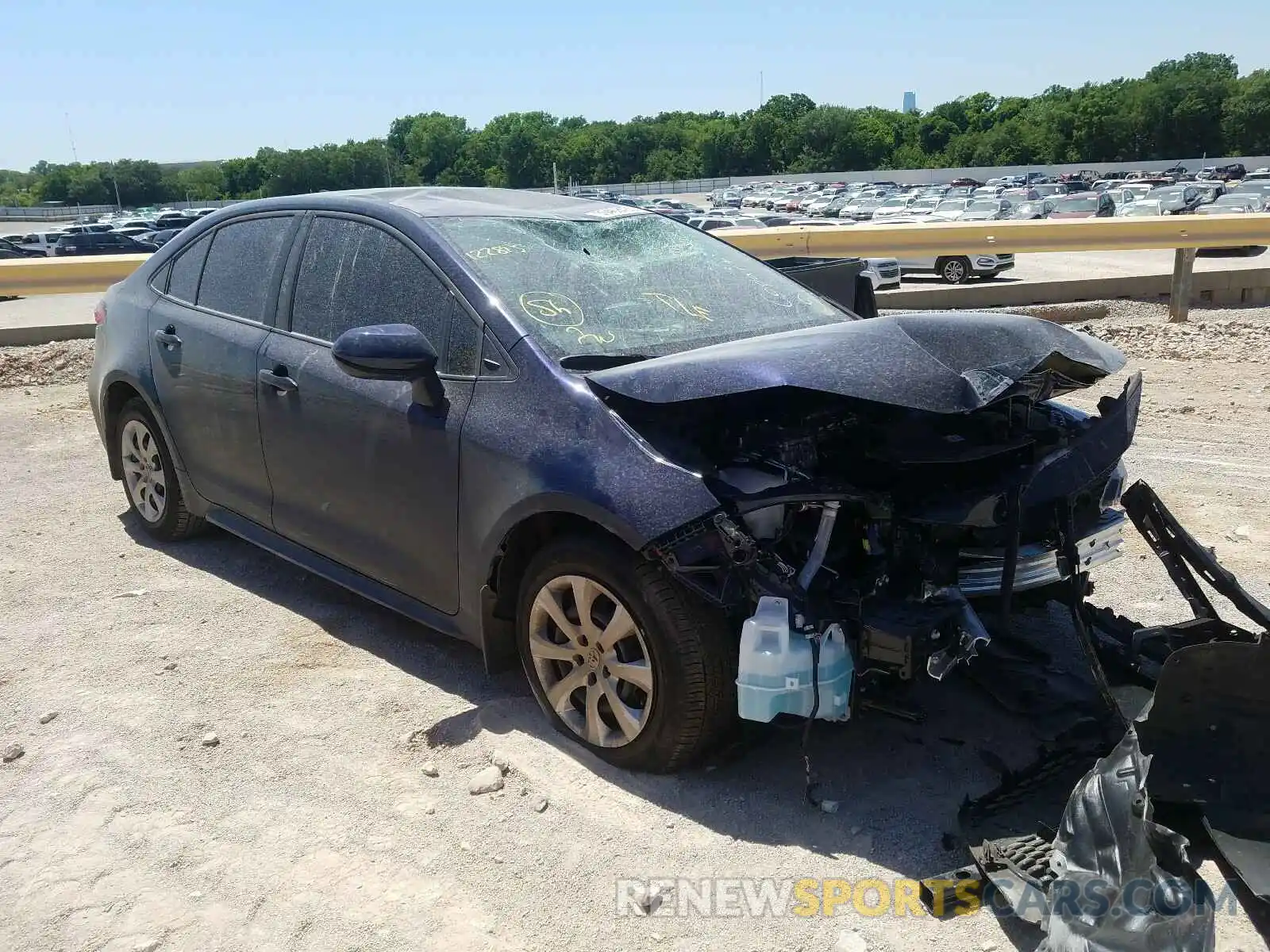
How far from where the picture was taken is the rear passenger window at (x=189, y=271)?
494 cm

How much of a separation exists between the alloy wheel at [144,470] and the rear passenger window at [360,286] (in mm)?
1461

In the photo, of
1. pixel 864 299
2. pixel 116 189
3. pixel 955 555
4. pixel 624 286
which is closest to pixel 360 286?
pixel 624 286

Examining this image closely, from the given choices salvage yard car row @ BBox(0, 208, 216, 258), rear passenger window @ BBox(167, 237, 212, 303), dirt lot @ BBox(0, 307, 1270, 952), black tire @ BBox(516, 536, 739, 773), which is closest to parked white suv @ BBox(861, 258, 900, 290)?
dirt lot @ BBox(0, 307, 1270, 952)

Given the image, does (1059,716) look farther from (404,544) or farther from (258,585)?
A: (258,585)

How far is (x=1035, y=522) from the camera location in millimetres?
3184

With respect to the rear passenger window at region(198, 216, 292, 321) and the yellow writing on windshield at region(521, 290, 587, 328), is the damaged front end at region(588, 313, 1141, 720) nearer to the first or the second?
the yellow writing on windshield at region(521, 290, 587, 328)

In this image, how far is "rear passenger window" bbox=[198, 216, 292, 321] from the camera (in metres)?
4.48

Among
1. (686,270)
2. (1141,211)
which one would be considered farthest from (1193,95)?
(686,270)

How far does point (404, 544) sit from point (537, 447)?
31.1 inches

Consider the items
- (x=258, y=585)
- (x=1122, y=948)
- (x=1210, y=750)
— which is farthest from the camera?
(x=258, y=585)

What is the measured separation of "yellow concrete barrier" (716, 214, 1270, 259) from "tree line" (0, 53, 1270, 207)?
275ft

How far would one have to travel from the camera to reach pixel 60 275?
428 inches

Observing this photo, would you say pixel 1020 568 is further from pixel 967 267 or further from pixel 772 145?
pixel 772 145

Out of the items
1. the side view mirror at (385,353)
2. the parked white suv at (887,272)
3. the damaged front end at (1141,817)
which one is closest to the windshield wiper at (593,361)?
the side view mirror at (385,353)
